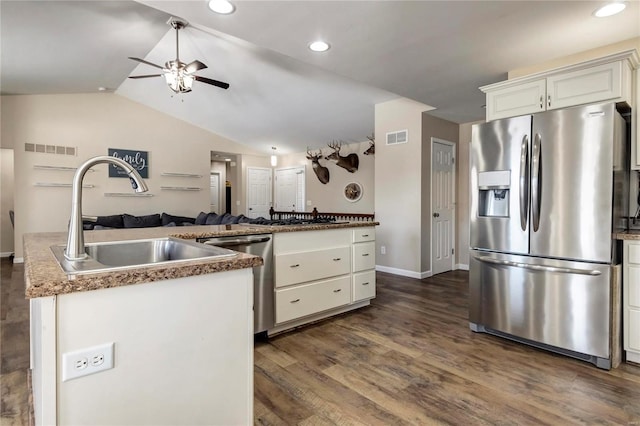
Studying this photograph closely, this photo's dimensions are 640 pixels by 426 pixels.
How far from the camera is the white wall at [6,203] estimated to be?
6.54 m

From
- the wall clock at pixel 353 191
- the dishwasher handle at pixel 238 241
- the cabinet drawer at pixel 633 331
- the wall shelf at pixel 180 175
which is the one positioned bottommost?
the cabinet drawer at pixel 633 331

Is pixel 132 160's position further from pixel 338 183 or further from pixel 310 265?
pixel 310 265

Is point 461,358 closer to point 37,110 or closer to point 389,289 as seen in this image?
point 389,289

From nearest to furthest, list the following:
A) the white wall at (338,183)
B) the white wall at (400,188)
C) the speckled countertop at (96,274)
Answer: the speckled countertop at (96,274)
the white wall at (400,188)
the white wall at (338,183)

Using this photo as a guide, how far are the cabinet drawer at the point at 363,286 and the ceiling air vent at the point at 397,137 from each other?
7.80 feet

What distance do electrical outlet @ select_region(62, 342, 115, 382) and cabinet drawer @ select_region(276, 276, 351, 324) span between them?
5.92 feet

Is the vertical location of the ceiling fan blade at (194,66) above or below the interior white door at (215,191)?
above

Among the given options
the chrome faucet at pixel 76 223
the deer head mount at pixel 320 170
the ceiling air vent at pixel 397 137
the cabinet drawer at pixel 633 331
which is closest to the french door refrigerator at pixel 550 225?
the cabinet drawer at pixel 633 331

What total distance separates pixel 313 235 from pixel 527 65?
250 cm

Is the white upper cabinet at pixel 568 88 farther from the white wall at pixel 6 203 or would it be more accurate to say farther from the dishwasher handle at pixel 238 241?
the white wall at pixel 6 203

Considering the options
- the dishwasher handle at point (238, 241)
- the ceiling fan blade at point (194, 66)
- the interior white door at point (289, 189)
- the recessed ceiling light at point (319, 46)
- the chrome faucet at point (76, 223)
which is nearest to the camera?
the chrome faucet at point (76, 223)

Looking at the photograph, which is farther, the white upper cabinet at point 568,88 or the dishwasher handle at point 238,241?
the dishwasher handle at point 238,241

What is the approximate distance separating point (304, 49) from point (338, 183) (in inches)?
199

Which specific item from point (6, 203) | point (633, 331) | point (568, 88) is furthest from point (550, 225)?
point (6, 203)
